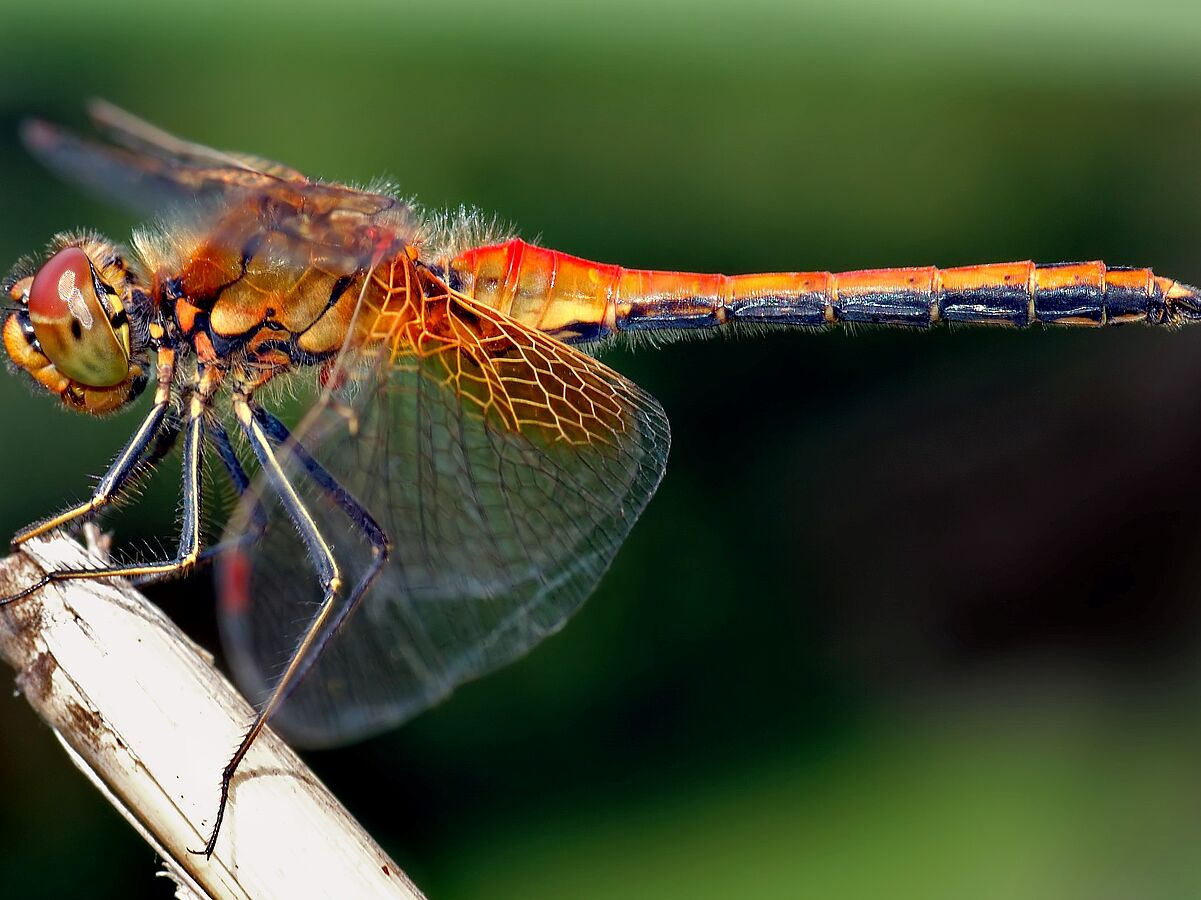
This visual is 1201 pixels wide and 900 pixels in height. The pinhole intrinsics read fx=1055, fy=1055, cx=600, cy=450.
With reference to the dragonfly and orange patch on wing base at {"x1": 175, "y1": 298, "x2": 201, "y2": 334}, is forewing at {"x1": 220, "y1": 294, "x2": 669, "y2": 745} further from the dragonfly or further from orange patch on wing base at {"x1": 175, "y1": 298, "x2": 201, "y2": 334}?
orange patch on wing base at {"x1": 175, "y1": 298, "x2": 201, "y2": 334}

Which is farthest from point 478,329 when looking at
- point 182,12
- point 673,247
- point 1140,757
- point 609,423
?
point 1140,757

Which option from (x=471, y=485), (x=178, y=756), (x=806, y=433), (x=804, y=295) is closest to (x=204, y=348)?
(x=471, y=485)

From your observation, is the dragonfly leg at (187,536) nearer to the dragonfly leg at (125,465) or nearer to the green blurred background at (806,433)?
the dragonfly leg at (125,465)

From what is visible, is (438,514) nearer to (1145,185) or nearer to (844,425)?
(844,425)

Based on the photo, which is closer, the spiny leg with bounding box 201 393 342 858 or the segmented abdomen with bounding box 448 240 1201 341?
the spiny leg with bounding box 201 393 342 858

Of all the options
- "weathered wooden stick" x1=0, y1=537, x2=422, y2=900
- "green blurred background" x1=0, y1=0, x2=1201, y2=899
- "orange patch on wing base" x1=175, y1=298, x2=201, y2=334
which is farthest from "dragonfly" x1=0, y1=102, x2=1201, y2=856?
"green blurred background" x1=0, y1=0, x2=1201, y2=899
